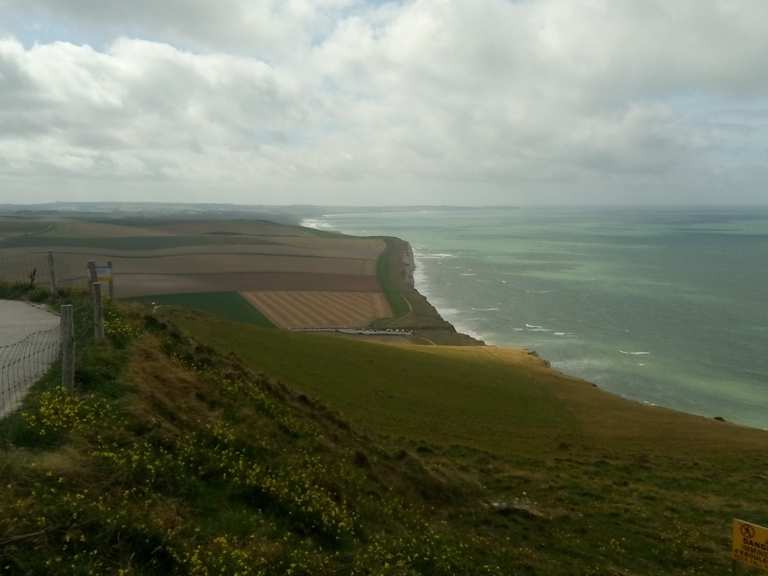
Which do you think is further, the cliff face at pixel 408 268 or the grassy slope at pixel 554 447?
the cliff face at pixel 408 268

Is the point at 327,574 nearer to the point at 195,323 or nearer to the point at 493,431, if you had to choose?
the point at 493,431

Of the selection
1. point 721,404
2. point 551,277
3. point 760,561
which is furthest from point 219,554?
point 551,277

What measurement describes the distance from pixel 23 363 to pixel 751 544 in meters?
17.7

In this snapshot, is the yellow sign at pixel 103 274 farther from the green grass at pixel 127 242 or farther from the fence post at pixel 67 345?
the green grass at pixel 127 242

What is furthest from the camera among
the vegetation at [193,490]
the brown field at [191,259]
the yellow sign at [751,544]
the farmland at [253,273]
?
the brown field at [191,259]

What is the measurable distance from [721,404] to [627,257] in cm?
11376

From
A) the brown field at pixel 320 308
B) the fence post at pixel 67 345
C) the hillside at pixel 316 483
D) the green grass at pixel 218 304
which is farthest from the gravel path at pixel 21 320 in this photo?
the green grass at pixel 218 304

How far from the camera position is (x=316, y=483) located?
39.0ft

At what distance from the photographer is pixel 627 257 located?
6014 inches

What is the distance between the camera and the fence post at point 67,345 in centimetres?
1123

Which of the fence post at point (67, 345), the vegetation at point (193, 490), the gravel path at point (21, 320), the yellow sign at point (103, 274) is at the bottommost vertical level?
the vegetation at point (193, 490)

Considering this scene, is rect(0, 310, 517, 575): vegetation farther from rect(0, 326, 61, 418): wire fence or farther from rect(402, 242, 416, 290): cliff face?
rect(402, 242, 416, 290): cliff face

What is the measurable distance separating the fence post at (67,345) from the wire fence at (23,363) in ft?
3.07

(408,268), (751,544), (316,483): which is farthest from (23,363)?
(408,268)
